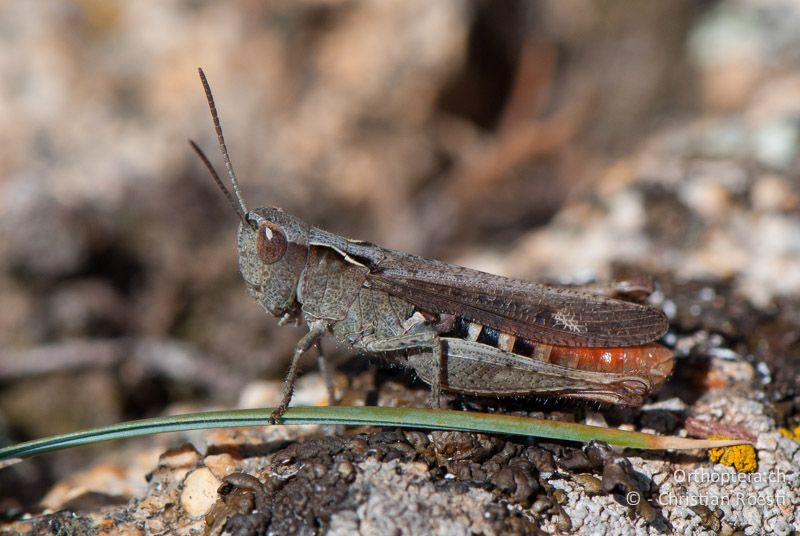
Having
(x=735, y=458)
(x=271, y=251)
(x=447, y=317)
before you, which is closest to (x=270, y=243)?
(x=271, y=251)

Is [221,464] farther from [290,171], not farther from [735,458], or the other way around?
[290,171]

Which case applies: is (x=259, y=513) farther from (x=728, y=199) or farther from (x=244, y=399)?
(x=728, y=199)

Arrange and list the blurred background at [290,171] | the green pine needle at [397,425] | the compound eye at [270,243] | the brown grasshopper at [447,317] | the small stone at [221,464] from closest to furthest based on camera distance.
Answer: the green pine needle at [397,425], the small stone at [221,464], the brown grasshopper at [447,317], the compound eye at [270,243], the blurred background at [290,171]

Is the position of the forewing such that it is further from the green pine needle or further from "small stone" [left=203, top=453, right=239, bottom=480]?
"small stone" [left=203, top=453, right=239, bottom=480]

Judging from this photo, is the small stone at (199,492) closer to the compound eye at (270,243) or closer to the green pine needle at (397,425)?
the green pine needle at (397,425)

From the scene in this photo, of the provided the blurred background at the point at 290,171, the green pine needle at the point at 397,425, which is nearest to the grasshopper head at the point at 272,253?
the green pine needle at the point at 397,425

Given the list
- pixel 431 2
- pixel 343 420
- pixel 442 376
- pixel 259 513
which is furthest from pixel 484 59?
pixel 259 513
